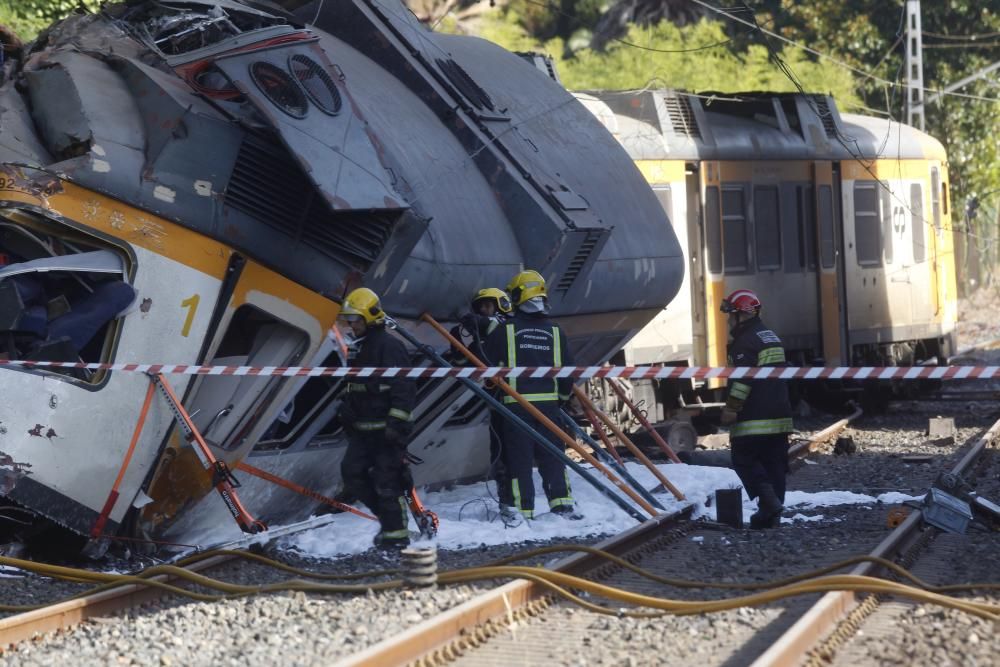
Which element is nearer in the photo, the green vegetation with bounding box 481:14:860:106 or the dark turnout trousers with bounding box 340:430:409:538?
the dark turnout trousers with bounding box 340:430:409:538

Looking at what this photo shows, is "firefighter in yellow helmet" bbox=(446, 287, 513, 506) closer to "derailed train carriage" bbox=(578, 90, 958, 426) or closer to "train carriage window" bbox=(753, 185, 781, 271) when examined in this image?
"derailed train carriage" bbox=(578, 90, 958, 426)

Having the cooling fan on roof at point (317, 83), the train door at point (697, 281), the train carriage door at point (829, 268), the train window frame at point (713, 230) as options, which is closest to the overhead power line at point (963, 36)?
the train carriage door at point (829, 268)

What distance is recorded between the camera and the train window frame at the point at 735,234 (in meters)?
18.2

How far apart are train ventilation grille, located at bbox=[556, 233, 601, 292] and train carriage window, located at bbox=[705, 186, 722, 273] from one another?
6164mm

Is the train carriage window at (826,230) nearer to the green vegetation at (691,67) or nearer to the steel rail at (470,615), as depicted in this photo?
the steel rail at (470,615)

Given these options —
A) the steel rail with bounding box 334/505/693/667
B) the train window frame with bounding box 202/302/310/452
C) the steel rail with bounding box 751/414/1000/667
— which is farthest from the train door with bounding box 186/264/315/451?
the steel rail with bounding box 751/414/1000/667

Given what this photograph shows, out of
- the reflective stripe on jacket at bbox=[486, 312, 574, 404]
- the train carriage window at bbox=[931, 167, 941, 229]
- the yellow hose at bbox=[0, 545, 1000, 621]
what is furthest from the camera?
the train carriage window at bbox=[931, 167, 941, 229]

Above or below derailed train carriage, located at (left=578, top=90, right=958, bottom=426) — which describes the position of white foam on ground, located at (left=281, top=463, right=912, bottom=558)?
below

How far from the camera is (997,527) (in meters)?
10.1

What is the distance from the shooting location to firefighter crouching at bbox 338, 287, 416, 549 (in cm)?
962

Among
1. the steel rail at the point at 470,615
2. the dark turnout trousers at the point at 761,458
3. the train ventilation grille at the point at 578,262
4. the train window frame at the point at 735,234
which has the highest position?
the train window frame at the point at 735,234

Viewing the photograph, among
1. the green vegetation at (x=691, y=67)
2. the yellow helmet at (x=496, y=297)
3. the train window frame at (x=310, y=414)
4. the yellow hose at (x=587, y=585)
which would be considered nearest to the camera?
the yellow hose at (x=587, y=585)

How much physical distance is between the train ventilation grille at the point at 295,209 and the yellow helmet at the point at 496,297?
1466 millimetres

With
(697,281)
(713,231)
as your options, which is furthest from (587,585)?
(713,231)
